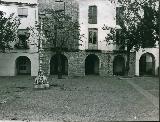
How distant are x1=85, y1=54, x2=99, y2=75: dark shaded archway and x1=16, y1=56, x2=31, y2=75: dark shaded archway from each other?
681 cm

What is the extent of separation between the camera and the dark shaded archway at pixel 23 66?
3791cm

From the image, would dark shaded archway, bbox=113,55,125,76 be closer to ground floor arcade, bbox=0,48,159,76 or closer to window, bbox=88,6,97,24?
ground floor arcade, bbox=0,48,159,76

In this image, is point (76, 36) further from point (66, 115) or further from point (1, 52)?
point (66, 115)

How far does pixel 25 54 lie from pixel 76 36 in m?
6.00

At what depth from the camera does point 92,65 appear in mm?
39531

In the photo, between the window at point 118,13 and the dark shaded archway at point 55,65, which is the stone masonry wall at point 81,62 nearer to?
the dark shaded archway at point 55,65

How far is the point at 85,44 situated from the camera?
37.0 metres

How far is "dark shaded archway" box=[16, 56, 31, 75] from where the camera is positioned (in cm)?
3791

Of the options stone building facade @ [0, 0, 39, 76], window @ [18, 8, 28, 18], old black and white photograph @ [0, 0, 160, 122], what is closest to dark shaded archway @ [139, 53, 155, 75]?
old black and white photograph @ [0, 0, 160, 122]

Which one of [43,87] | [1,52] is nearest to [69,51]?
[1,52]

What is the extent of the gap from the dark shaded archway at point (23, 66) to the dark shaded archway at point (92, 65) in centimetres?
681

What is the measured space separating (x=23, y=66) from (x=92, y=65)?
8.13 meters

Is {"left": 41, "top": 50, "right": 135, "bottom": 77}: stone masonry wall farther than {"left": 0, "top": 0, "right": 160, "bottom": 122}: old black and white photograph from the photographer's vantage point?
Yes

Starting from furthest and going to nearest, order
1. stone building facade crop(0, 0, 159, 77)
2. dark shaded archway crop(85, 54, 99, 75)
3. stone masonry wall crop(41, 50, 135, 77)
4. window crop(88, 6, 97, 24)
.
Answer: dark shaded archway crop(85, 54, 99, 75), stone masonry wall crop(41, 50, 135, 77), window crop(88, 6, 97, 24), stone building facade crop(0, 0, 159, 77)
